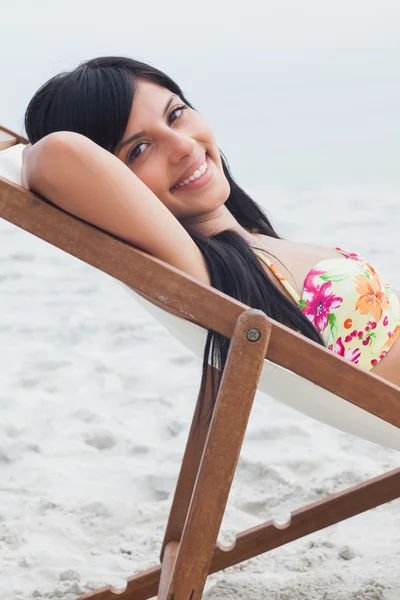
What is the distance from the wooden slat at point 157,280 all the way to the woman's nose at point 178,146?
0.46 meters

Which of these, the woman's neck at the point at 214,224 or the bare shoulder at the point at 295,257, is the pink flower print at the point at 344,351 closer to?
the bare shoulder at the point at 295,257

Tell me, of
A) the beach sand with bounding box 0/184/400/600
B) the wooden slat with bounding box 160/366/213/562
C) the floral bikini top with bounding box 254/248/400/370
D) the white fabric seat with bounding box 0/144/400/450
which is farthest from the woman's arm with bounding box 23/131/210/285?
the beach sand with bounding box 0/184/400/600

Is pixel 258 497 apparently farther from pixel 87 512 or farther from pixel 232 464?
pixel 232 464

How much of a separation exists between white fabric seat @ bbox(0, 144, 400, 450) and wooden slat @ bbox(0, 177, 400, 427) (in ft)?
0.37

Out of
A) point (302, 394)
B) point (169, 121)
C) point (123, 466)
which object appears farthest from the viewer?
point (123, 466)

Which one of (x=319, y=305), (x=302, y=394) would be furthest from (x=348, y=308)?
(x=302, y=394)

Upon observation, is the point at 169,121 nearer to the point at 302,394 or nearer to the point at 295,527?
the point at 302,394

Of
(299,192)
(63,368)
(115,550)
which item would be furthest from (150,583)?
(299,192)

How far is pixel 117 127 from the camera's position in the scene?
70.4 inches

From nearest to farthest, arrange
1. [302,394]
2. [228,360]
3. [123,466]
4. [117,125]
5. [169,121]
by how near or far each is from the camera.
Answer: [228,360]
[302,394]
[117,125]
[169,121]
[123,466]

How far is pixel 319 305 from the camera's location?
1867 mm

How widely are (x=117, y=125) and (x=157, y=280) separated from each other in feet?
1.65

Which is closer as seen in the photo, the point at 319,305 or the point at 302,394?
the point at 302,394

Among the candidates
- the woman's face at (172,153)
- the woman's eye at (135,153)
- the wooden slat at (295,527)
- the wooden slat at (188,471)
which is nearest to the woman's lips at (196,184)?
the woman's face at (172,153)
